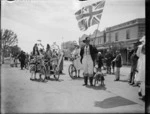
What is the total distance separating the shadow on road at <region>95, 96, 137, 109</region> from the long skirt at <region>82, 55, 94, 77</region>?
7.30ft

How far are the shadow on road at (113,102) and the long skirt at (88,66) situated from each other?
2225 millimetres

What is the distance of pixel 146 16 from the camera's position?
4262mm

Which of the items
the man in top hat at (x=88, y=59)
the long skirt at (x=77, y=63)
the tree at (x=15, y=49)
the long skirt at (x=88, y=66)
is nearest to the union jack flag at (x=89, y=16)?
the man in top hat at (x=88, y=59)

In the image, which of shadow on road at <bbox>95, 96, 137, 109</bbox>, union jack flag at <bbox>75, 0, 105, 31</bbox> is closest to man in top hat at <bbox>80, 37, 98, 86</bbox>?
union jack flag at <bbox>75, 0, 105, 31</bbox>

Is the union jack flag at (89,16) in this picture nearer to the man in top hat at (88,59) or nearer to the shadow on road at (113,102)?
the man in top hat at (88,59)

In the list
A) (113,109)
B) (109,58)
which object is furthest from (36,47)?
(109,58)

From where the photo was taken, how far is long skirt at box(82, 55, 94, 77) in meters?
7.12

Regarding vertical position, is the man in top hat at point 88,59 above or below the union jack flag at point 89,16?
below

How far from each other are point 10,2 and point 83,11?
326 cm

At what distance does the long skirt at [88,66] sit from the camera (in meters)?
7.12

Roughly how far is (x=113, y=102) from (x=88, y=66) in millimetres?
2787

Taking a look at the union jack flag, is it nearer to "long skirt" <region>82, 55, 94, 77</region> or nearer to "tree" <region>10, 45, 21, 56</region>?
"long skirt" <region>82, 55, 94, 77</region>

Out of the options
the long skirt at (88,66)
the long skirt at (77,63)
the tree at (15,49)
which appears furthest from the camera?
the tree at (15,49)

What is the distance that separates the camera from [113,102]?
4.59 meters
